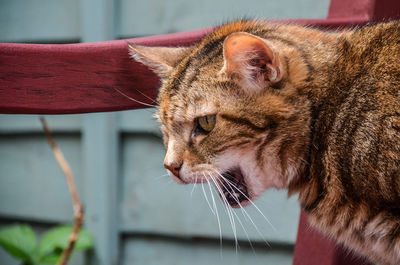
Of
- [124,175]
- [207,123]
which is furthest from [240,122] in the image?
[124,175]

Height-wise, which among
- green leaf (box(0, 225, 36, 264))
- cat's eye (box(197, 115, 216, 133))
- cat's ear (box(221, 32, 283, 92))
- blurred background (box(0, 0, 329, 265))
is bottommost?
green leaf (box(0, 225, 36, 264))

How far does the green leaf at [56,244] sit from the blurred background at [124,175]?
0.50 feet

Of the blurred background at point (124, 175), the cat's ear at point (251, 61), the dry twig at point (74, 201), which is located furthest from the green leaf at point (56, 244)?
the cat's ear at point (251, 61)

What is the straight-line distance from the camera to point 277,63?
1.10 metres

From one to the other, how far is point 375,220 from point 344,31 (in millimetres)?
462

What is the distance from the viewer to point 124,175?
7.29ft

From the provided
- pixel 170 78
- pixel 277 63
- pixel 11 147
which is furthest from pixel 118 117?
pixel 277 63

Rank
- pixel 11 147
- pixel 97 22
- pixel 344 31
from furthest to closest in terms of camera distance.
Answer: pixel 11 147 → pixel 97 22 → pixel 344 31

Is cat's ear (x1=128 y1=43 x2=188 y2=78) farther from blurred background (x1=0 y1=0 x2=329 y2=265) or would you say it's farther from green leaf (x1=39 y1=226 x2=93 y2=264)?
green leaf (x1=39 y1=226 x2=93 y2=264)

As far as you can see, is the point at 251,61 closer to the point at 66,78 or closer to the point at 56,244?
the point at 66,78

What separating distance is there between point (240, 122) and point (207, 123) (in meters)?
0.07

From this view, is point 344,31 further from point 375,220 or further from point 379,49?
point 375,220

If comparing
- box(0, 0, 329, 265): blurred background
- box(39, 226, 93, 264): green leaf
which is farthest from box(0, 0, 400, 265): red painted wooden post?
box(39, 226, 93, 264): green leaf

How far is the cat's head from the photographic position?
1137 millimetres
